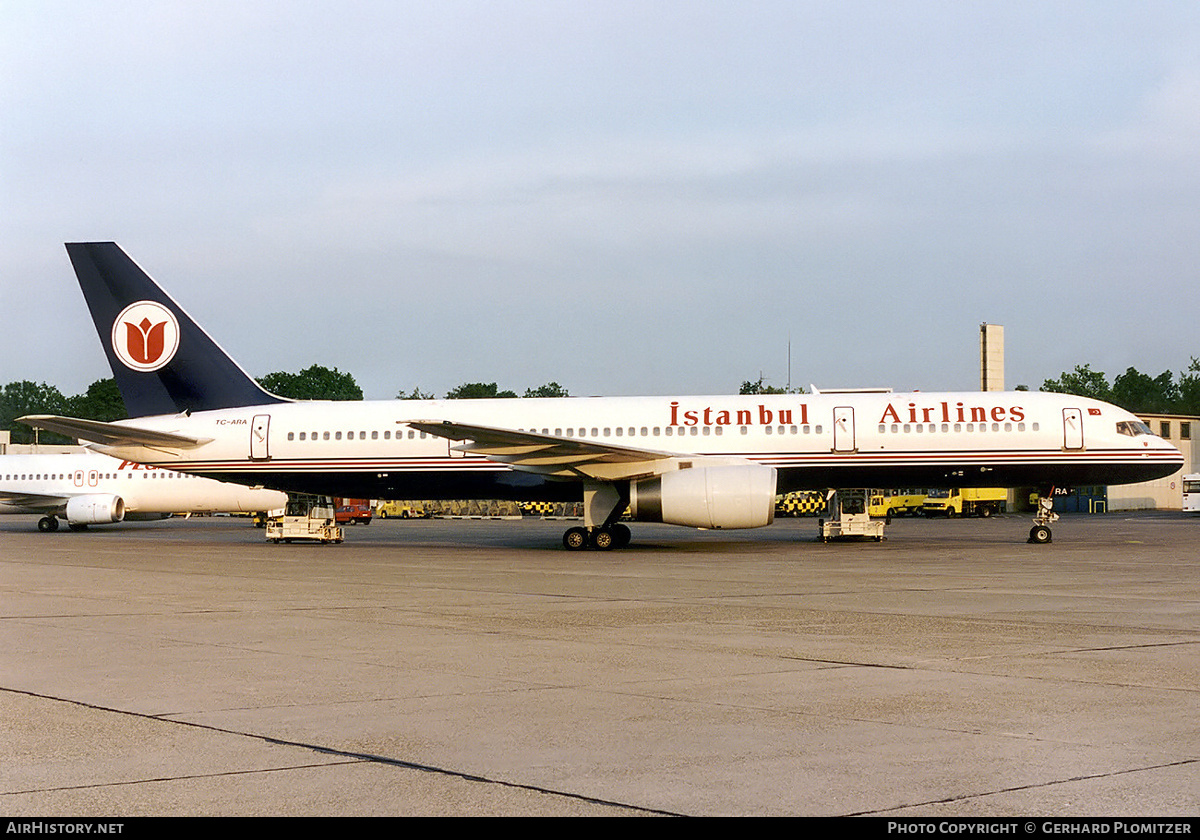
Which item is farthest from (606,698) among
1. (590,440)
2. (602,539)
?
(590,440)

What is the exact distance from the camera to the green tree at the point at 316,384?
15888cm

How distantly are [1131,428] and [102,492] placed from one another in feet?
128

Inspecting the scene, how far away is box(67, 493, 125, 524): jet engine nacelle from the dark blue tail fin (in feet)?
57.9

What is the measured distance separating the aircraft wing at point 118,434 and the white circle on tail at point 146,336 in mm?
2000

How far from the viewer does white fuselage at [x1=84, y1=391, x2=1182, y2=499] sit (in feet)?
94.9

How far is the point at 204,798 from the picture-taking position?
18.7 ft

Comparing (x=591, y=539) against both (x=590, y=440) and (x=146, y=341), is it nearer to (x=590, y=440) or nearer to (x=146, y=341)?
(x=590, y=440)

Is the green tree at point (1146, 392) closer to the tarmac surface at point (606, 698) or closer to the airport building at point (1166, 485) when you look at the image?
the airport building at point (1166, 485)

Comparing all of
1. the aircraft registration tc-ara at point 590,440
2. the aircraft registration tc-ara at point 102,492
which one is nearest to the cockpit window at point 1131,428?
the aircraft registration tc-ara at point 590,440

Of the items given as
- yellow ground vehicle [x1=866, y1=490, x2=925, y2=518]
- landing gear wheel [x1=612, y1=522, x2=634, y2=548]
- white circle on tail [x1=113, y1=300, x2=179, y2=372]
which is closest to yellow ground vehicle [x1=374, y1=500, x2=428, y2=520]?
yellow ground vehicle [x1=866, y1=490, x2=925, y2=518]

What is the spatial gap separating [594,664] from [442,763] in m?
3.71

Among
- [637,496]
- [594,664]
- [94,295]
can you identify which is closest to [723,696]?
[594,664]

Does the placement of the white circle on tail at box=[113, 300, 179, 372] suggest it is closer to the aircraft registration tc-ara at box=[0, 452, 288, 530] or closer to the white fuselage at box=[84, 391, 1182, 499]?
the white fuselage at box=[84, 391, 1182, 499]
